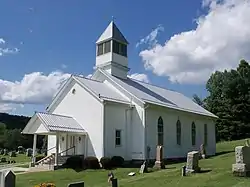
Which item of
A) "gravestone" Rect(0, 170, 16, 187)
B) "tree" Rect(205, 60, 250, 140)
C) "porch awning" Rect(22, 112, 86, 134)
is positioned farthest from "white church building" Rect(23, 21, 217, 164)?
"tree" Rect(205, 60, 250, 140)

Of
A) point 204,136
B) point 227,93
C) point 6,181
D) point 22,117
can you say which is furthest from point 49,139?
point 22,117

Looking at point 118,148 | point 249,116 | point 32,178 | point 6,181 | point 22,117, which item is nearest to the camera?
point 6,181

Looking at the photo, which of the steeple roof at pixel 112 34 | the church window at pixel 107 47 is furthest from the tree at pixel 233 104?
the church window at pixel 107 47

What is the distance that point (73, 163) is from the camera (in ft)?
87.0

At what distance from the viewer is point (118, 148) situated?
2903 centimetres

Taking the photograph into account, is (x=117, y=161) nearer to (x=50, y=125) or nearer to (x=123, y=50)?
(x=50, y=125)

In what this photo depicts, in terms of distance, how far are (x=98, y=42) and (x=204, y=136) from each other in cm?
1554

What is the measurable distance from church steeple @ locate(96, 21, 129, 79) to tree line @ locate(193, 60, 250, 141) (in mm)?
33064

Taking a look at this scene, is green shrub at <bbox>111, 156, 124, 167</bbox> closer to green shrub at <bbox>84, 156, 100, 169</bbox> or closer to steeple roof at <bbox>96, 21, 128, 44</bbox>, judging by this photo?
green shrub at <bbox>84, 156, 100, 169</bbox>

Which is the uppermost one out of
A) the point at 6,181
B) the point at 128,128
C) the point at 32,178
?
the point at 128,128

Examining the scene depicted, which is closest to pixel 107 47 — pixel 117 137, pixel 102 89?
pixel 102 89

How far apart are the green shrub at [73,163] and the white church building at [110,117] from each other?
91cm

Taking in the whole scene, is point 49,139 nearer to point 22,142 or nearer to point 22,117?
point 22,142

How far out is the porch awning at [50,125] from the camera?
26.7 metres
